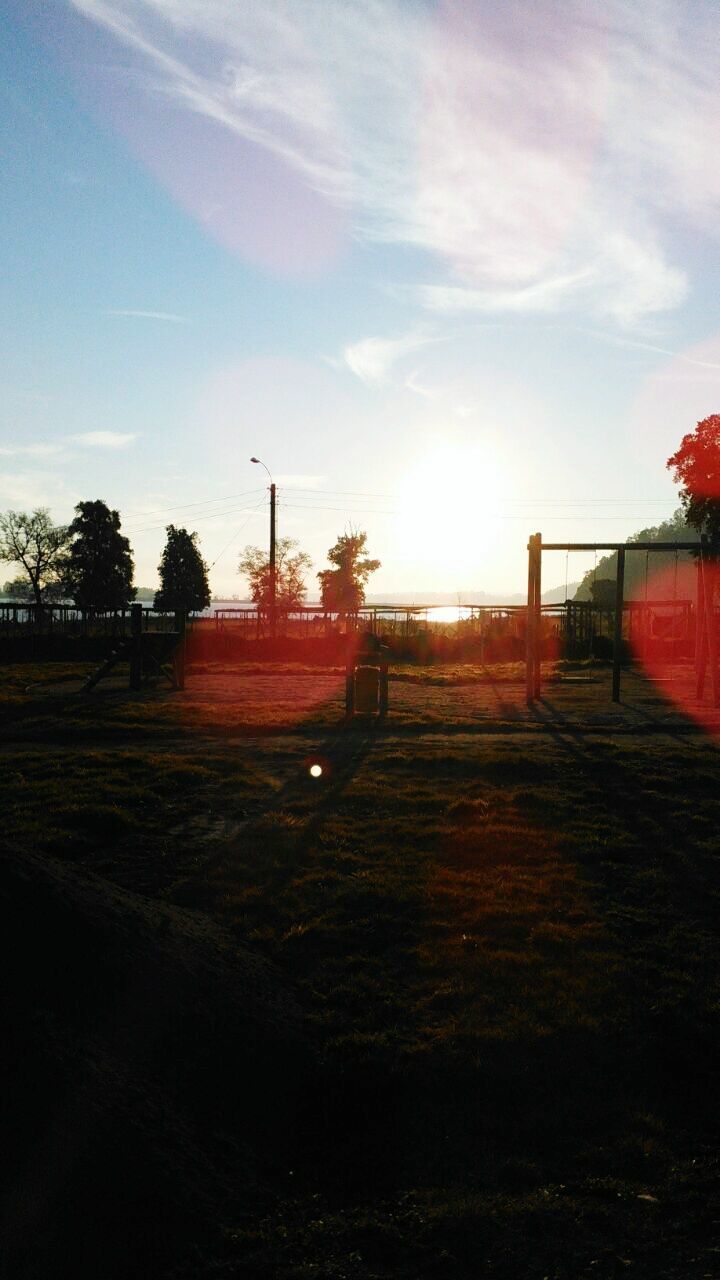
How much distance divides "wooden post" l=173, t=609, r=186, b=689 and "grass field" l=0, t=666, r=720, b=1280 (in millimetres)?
9286

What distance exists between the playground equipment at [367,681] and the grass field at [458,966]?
3191 millimetres

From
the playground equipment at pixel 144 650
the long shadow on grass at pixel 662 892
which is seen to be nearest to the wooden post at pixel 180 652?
the playground equipment at pixel 144 650

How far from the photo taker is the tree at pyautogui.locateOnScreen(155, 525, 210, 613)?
69750mm

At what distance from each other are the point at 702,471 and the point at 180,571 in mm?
39978

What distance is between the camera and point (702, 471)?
43906mm

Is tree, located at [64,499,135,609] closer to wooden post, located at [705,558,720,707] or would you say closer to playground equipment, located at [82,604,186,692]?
playground equipment, located at [82,604,186,692]

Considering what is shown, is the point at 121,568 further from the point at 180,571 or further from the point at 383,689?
the point at 383,689

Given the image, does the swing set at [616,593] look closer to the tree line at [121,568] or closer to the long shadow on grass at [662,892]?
the long shadow on grass at [662,892]

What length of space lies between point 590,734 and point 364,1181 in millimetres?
11228

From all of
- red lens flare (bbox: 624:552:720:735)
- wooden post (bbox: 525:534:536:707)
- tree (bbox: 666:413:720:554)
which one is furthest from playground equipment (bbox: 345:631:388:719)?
tree (bbox: 666:413:720:554)

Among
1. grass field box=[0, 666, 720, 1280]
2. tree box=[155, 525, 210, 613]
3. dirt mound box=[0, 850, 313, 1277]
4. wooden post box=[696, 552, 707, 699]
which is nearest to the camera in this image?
dirt mound box=[0, 850, 313, 1277]

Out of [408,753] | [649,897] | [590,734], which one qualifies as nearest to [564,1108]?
[649,897]

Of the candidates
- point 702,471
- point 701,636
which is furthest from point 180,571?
point 701,636

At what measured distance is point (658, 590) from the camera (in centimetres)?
14188
